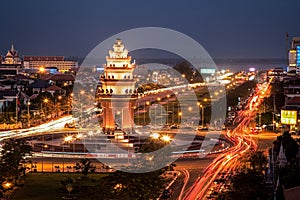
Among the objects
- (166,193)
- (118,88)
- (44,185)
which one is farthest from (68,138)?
(166,193)

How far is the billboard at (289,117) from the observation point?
43969 millimetres

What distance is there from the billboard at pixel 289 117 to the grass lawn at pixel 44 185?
66.2ft

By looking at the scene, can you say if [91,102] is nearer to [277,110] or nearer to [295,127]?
[277,110]

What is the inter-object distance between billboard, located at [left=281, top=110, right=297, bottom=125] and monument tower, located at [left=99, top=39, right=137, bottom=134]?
492 inches

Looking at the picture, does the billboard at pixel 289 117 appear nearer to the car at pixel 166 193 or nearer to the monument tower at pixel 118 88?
the monument tower at pixel 118 88

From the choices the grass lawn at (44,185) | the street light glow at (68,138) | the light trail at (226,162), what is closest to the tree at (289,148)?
the light trail at (226,162)

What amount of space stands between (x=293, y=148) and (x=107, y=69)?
1055cm

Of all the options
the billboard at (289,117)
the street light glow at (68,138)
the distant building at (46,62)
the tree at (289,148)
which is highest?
the distant building at (46,62)

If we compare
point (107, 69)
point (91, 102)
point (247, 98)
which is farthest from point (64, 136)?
point (247, 98)

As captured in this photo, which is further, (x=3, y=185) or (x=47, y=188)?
(x=47, y=188)

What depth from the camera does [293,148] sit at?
29.4m

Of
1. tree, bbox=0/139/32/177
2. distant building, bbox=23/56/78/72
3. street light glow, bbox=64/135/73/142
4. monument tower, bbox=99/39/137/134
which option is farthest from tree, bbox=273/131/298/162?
distant building, bbox=23/56/78/72

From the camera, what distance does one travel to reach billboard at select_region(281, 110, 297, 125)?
144 ft

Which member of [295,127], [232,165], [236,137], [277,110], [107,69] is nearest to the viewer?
[232,165]
